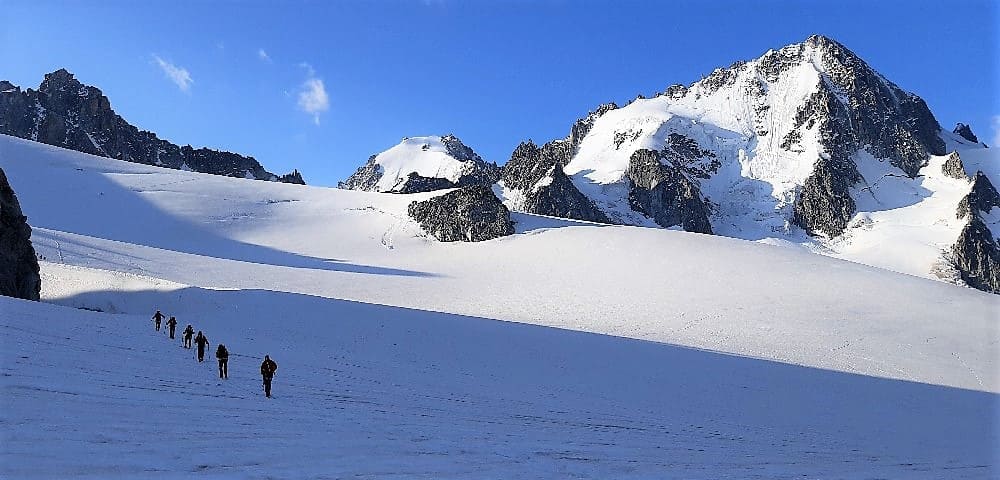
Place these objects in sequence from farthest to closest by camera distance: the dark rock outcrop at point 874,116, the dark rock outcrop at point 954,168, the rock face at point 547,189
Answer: the dark rock outcrop at point 874,116, the dark rock outcrop at point 954,168, the rock face at point 547,189

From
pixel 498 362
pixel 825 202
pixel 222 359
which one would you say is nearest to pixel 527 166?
pixel 825 202

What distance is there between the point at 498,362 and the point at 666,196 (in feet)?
326

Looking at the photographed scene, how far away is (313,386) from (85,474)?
7149mm

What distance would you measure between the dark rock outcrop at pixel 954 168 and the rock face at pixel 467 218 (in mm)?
106005

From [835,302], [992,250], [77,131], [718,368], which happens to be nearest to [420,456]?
[718,368]

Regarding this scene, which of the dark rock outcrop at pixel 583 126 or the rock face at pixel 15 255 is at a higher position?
the dark rock outcrop at pixel 583 126

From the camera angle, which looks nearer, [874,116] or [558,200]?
[558,200]

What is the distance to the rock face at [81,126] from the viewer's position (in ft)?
316

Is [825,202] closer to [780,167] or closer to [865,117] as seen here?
[780,167]

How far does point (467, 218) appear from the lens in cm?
5656

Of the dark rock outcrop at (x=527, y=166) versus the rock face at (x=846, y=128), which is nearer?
the dark rock outcrop at (x=527, y=166)

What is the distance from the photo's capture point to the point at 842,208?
353 feet

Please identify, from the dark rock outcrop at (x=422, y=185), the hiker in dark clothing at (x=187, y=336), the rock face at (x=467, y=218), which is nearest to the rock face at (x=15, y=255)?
the hiker in dark clothing at (x=187, y=336)

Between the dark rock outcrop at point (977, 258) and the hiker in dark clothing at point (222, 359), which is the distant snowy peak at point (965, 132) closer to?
the dark rock outcrop at point (977, 258)
